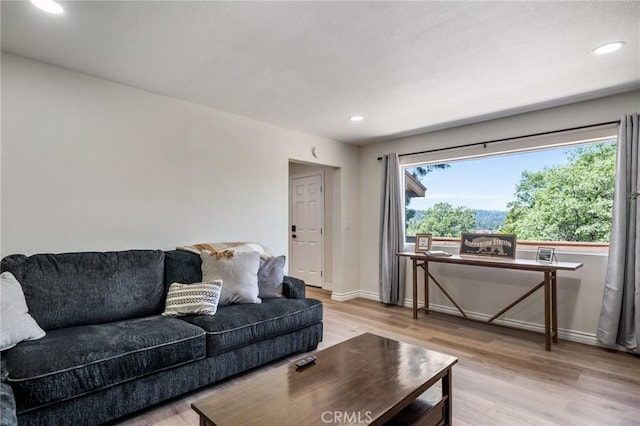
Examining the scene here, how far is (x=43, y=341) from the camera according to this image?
1828mm

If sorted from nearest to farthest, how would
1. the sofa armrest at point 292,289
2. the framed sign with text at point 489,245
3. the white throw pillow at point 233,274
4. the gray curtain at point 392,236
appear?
1. the white throw pillow at point 233,274
2. the sofa armrest at point 292,289
3. the framed sign with text at point 489,245
4. the gray curtain at point 392,236

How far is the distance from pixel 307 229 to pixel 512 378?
3.65 meters

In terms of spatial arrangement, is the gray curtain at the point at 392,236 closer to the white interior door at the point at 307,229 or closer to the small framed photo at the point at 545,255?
the white interior door at the point at 307,229

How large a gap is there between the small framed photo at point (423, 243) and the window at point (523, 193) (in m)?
0.34

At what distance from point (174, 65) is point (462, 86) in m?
2.28

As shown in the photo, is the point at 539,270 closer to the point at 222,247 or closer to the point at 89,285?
the point at 222,247

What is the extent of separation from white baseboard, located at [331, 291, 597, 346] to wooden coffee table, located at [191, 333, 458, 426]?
2.06 metres

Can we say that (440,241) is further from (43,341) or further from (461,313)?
(43,341)

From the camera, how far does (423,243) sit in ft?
13.3

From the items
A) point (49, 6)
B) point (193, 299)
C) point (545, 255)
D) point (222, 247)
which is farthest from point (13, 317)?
point (545, 255)

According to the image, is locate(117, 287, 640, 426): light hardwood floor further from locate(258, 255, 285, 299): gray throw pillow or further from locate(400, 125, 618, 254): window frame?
locate(400, 125, 618, 254): window frame

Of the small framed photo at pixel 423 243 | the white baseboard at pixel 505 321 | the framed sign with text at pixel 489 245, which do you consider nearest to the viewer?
the white baseboard at pixel 505 321

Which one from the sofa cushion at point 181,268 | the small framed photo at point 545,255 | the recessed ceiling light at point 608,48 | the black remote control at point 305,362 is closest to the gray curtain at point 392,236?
the small framed photo at point 545,255

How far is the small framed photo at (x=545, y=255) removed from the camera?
315 cm
